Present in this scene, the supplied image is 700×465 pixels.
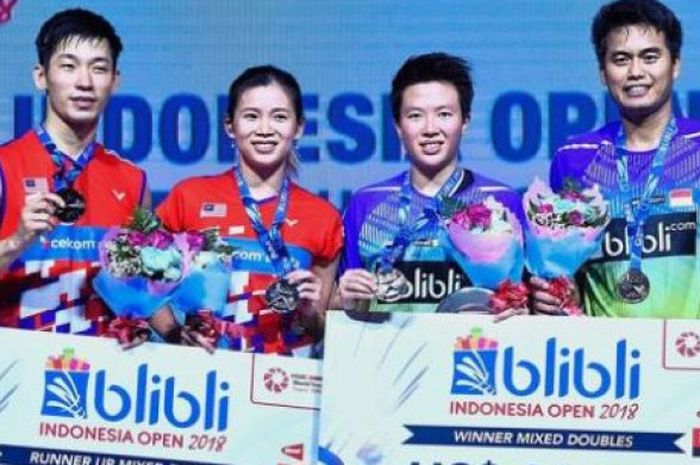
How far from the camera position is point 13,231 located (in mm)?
5473

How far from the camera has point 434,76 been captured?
5598 millimetres

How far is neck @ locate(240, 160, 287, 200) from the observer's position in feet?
18.4

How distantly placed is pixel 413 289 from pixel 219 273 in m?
0.68

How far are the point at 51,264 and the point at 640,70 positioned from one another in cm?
197

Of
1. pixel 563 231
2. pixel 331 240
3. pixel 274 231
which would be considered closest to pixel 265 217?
pixel 274 231

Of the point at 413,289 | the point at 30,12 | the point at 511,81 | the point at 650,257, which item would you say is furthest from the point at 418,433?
the point at 30,12

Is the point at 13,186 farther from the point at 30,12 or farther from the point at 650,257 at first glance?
the point at 650,257

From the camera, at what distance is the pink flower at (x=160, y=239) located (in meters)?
4.99

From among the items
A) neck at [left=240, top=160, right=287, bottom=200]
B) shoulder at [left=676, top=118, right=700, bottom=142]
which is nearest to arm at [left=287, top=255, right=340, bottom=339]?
neck at [left=240, top=160, right=287, bottom=200]

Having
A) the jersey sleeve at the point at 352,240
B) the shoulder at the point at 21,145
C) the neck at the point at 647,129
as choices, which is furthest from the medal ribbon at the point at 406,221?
the shoulder at the point at 21,145

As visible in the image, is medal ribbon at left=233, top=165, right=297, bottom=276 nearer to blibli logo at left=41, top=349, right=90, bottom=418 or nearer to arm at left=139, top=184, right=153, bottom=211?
arm at left=139, top=184, right=153, bottom=211

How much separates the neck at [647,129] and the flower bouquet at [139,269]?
1522mm

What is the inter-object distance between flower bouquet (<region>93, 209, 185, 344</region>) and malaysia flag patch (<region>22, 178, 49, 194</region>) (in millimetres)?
547

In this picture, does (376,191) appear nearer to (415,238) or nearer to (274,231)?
(415,238)
